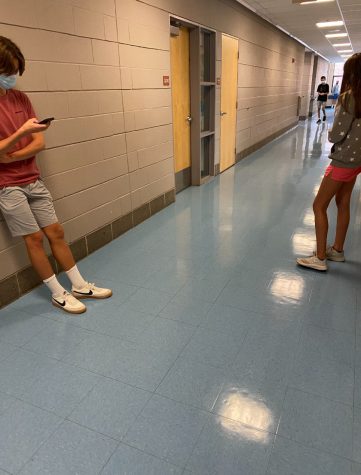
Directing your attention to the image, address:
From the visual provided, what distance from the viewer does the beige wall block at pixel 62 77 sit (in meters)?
2.58

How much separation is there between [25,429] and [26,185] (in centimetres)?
140

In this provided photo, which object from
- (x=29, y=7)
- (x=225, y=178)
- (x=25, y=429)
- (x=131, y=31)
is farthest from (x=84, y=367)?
(x=225, y=178)

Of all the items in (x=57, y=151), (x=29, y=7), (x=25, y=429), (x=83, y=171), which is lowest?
(x=25, y=429)

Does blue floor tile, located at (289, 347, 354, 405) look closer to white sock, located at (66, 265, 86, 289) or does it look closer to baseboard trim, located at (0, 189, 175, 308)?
white sock, located at (66, 265, 86, 289)

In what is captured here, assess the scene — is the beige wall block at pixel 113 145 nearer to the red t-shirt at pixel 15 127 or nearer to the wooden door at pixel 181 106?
the red t-shirt at pixel 15 127

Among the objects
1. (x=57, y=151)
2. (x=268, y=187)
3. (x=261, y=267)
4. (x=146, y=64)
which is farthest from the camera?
(x=268, y=187)

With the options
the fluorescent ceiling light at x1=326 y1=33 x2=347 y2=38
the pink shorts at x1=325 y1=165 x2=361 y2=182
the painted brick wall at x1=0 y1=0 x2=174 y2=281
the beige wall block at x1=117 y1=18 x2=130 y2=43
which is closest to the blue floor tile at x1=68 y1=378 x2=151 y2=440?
the painted brick wall at x1=0 y1=0 x2=174 y2=281

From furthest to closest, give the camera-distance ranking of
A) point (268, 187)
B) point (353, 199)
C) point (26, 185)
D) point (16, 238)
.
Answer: point (268, 187) → point (353, 199) → point (16, 238) → point (26, 185)

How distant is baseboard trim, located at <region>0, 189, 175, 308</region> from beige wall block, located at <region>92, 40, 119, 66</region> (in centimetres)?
145

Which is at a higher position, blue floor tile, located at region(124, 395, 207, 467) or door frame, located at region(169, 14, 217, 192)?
door frame, located at region(169, 14, 217, 192)

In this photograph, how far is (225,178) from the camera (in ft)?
19.2

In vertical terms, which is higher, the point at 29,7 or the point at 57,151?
the point at 29,7

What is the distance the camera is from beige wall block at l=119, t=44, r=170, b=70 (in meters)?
3.37

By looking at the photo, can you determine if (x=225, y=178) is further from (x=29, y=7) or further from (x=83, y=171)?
(x=29, y=7)
